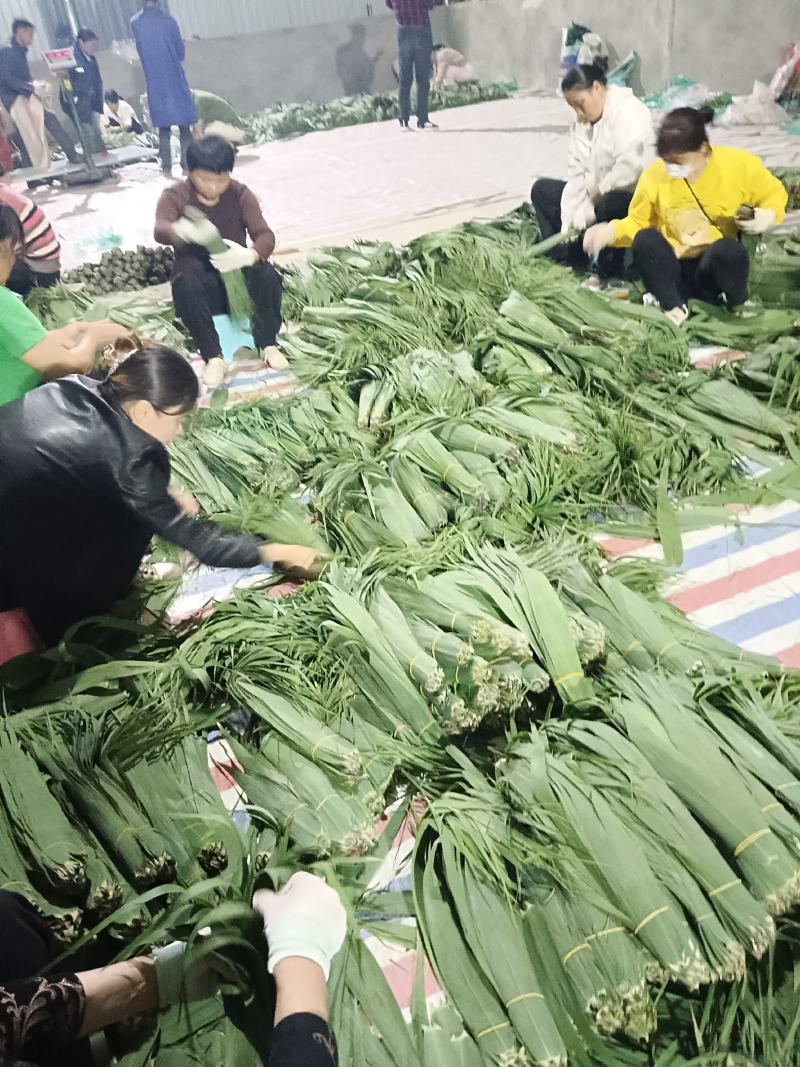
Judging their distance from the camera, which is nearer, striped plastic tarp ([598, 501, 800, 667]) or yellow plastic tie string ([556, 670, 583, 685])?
yellow plastic tie string ([556, 670, 583, 685])

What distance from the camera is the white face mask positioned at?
2.57 metres

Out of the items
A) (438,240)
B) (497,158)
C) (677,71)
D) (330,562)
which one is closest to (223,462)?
(330,562)

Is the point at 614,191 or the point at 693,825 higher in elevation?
the point at 614,191

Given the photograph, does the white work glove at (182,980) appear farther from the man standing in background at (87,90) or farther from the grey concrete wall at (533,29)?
the grey concrete wall at (533,29)

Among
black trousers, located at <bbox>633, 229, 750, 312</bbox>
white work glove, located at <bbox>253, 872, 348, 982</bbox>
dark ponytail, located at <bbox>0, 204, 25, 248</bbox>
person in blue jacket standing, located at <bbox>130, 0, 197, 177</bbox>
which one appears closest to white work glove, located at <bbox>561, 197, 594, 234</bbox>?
black trousers, located at <bbox>633, 229, 750, 312</bbox>

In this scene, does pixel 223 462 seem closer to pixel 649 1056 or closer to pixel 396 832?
pixel 396 832

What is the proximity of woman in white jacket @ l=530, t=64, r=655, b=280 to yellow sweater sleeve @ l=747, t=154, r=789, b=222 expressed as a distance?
A: 0.34 meters

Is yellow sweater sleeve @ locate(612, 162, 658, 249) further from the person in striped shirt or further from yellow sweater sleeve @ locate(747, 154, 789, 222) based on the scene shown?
the person in striped shirt

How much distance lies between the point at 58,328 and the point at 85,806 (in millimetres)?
994

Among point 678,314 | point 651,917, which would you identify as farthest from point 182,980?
point 678,314

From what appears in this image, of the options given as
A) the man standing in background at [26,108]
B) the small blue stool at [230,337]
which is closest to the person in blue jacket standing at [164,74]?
the man standing in background at [26,108]

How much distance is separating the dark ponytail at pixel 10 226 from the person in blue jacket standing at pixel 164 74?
0.41 m

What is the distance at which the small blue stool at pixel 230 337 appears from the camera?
252 cm

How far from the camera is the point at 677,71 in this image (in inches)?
110
